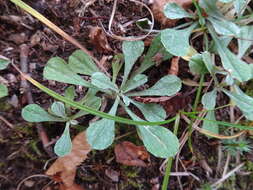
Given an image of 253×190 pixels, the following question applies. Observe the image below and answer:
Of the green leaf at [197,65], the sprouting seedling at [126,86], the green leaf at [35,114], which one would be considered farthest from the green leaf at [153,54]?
the green leaf at [35,114]

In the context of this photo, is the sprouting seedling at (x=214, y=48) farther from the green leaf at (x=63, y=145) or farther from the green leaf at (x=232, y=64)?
the green leaf at (x=63, y=145)

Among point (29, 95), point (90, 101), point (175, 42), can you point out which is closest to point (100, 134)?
point (90, 101)

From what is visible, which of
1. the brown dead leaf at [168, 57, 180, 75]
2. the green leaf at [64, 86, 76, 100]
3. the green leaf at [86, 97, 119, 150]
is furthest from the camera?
the brown dead leaf at [168, 57, 180, 75]

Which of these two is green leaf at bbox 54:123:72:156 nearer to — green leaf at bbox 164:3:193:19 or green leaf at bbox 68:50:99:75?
green leaf at bbox 68:50:99:75

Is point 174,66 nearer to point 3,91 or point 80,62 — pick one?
point 80,62

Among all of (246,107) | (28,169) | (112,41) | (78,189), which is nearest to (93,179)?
(78,189)

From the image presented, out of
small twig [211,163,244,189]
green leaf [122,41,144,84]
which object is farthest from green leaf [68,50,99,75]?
small twig [211,163,244,189]

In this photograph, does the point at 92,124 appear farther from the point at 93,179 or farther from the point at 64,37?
the point at 64,37
